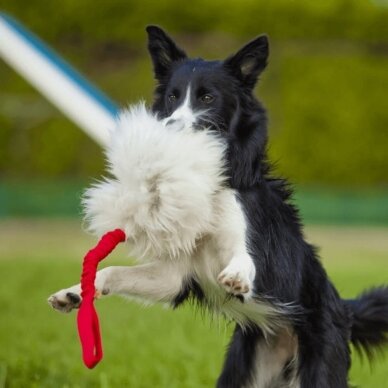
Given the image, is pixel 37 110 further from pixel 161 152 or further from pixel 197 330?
pixel 161 152

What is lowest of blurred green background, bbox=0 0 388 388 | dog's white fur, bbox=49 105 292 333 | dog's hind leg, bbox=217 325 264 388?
dog's hind leg, bbox=217 325 264 388

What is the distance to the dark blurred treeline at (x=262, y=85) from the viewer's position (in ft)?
69.8

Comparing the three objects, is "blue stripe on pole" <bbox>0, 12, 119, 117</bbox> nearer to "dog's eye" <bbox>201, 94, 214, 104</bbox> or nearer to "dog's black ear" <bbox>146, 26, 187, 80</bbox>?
"dog's black ear" <bbox>146, 26, 187, 80</bbox>

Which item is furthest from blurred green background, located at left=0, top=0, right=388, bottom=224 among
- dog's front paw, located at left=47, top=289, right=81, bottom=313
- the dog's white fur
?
dog's front paw, located at left=47, top=289, right=81, bottom=313

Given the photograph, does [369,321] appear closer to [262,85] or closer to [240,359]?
[240,359]

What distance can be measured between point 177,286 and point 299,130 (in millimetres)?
17549

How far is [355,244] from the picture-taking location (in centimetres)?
1870

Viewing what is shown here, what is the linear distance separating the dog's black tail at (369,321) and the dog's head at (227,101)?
0.99 m

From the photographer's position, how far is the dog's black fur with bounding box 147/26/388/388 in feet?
13.5

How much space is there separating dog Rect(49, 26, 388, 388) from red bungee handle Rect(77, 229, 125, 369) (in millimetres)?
68

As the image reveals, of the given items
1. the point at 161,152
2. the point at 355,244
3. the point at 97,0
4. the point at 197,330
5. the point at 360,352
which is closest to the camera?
the point at 161,152

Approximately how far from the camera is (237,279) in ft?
12.0

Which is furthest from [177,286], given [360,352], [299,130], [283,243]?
A: [299,130]

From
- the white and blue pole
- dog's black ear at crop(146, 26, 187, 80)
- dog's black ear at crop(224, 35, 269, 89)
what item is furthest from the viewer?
the white and blue pole
